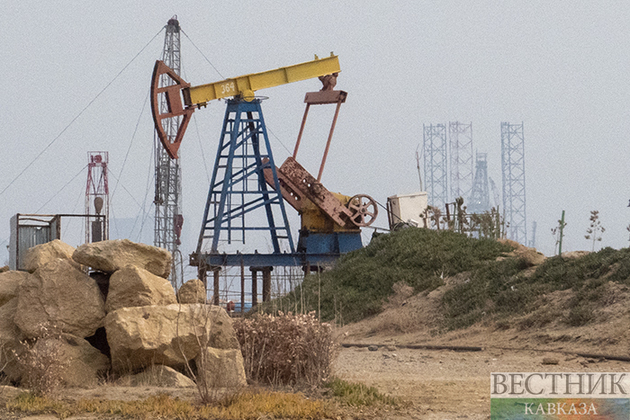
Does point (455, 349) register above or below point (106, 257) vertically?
Answer: below

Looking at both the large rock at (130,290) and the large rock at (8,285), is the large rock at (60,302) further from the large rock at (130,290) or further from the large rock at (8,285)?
the large rock at (8,285)

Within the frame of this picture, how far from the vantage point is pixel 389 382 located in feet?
41.7

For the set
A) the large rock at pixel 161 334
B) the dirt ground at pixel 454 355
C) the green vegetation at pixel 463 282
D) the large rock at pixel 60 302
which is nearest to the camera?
the dirt ground at pixel 454 355

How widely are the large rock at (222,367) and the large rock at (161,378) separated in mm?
347

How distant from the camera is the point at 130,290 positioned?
12.1 metres

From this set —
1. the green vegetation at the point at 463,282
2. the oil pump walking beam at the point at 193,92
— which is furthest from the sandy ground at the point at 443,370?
the oil pump walking beam at the point at 193,92

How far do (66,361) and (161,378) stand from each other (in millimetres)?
1329

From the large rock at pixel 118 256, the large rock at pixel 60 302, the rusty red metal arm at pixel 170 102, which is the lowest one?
the large rock at pixel 60 302

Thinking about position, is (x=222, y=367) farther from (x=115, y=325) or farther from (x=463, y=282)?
(x=463, y=282)

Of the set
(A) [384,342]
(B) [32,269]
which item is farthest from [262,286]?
(B) [32,269]

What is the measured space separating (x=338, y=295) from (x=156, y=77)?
1282cm

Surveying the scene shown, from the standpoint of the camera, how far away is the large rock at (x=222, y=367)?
1134 centimetres

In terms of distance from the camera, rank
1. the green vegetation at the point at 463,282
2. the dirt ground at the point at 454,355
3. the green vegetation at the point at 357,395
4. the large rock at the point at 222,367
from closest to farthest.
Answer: the green vegetation at the point at 357,395 < the dirt ground at the point at 454,355 < the large rock at the point at 222,367 < the green vegetation at the point at 463,282

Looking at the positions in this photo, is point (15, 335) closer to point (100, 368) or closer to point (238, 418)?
point (100, 368)
